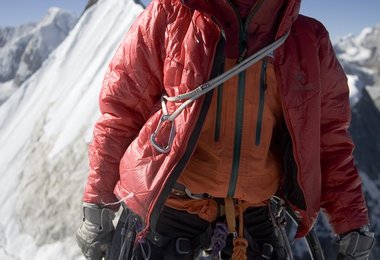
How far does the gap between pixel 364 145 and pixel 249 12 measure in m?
12.5

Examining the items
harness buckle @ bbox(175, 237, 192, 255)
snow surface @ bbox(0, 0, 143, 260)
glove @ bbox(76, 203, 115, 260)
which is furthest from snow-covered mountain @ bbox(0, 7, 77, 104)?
harness buckle @ bbox(175, 237, 192, 255)

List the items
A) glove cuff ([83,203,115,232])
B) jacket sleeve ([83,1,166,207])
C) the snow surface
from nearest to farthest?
jacket sleeve ([83,1,166,207])
glove cuff ([83,203,115,232])
the snow surface

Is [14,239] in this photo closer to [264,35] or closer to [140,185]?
[140,185]

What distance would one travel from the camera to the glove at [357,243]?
2541 mm

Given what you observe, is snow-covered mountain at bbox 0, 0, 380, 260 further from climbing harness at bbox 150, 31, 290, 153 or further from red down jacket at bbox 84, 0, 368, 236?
climbing harness at bbox 150, 31, 290, 153

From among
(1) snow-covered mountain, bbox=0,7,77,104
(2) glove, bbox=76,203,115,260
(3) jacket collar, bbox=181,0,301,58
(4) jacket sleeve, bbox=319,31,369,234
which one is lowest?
(1) snow-covered mountain, bbox=0,7,77,104

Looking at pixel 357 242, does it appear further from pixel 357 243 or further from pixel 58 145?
pixel 58 145

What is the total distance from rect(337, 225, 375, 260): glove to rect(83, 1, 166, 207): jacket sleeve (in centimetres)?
129

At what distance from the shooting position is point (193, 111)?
217 cm

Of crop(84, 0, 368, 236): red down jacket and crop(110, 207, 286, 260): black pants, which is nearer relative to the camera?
crop(84, 0, 368, 236): red down jacket

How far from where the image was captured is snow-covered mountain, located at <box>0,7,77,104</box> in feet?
313

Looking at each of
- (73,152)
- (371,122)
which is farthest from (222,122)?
(371,122)

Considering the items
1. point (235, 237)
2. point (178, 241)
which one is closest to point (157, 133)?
point (178, 241)

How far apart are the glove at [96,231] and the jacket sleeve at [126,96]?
0.18 feet
